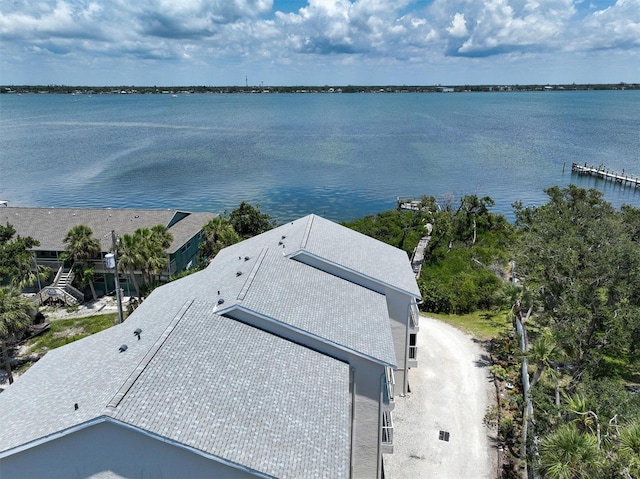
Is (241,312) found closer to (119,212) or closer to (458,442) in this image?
(458,442)

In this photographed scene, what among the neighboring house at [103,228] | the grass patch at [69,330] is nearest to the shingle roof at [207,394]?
the grass patch at [69,330]

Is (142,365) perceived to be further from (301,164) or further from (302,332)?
(301,164)

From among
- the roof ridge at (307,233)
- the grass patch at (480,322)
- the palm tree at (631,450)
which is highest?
the roof ridge at (307,233)

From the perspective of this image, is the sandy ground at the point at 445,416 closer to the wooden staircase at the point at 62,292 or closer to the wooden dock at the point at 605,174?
the wooden staircase at the point at 62,292

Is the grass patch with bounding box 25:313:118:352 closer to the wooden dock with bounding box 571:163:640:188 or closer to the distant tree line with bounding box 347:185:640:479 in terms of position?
the distant tree line with bounding box 347:185:640:479

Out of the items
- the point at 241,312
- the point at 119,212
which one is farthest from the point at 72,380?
the point at 119,212
